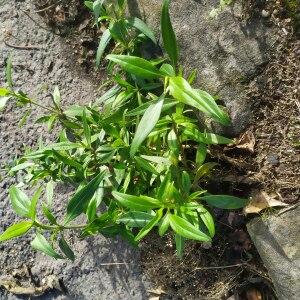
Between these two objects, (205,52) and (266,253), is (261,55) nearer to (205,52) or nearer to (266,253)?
(205,52)

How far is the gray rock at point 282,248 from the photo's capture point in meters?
2.41

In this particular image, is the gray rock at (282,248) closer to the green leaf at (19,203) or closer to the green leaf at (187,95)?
the green leaf at (187,95)

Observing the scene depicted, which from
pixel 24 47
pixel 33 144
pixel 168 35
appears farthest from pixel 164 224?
pixel 24 47

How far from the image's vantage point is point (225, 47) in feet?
8.14

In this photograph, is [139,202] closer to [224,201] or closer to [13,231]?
[224,201]

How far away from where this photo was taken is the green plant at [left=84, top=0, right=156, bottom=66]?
250 cm

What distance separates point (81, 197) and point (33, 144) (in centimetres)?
107


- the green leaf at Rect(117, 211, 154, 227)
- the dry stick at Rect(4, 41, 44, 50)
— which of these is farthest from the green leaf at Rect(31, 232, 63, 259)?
the dry stick at Rect(4, 41, 44, 50)

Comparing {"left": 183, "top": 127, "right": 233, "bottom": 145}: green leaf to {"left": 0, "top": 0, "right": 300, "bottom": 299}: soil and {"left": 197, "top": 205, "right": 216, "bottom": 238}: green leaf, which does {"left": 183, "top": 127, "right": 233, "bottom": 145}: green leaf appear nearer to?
{"left": 0, "top": 0, "right": 300, "bottom": 299}: soil

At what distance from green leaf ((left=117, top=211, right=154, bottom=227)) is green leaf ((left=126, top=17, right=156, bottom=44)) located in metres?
0.92

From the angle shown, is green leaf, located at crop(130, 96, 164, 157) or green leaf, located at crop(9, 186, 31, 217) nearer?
green leaf, located at crop(130, 96, 164, 157)

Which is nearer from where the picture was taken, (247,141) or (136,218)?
(136,218)

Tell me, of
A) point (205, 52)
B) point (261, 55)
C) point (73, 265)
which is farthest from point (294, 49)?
point (73, 265)

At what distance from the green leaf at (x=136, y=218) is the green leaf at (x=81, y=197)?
0.20 metres
